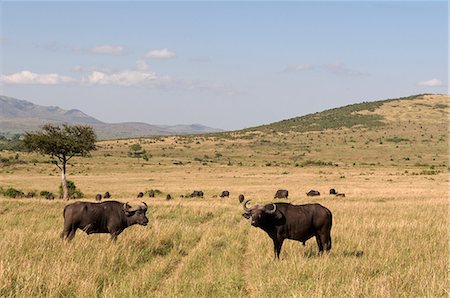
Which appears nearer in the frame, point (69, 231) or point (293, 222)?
point (293, 222)

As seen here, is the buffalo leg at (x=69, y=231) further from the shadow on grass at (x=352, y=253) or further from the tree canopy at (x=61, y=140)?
the tree canopy at (x=61, y=140)

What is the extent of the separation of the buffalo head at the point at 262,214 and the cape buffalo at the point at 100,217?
4.13 metres

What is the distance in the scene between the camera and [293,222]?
1227 cm

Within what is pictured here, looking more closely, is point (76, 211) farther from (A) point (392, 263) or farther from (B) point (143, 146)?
(B) point (143, 146)

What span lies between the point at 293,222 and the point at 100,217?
5.76m

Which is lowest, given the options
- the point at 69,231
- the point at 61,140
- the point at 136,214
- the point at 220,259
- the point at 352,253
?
the point at 352,253

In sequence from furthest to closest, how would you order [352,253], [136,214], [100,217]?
1. [136,214]
2. [100,217]
3. [352,253]

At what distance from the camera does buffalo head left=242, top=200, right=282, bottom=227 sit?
11930mm

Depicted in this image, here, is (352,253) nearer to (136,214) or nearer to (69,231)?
(136,214)

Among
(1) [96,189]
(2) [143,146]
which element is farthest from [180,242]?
(2) [143,146]

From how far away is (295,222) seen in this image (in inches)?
483

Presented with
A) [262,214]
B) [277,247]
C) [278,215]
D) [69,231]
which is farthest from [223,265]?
[69,231]

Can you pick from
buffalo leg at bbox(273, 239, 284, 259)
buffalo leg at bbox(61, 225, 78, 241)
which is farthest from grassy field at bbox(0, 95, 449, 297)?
buffalo leg at bbox(61, 225, 78, 241)

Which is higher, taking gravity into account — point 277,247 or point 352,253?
point 277,247
